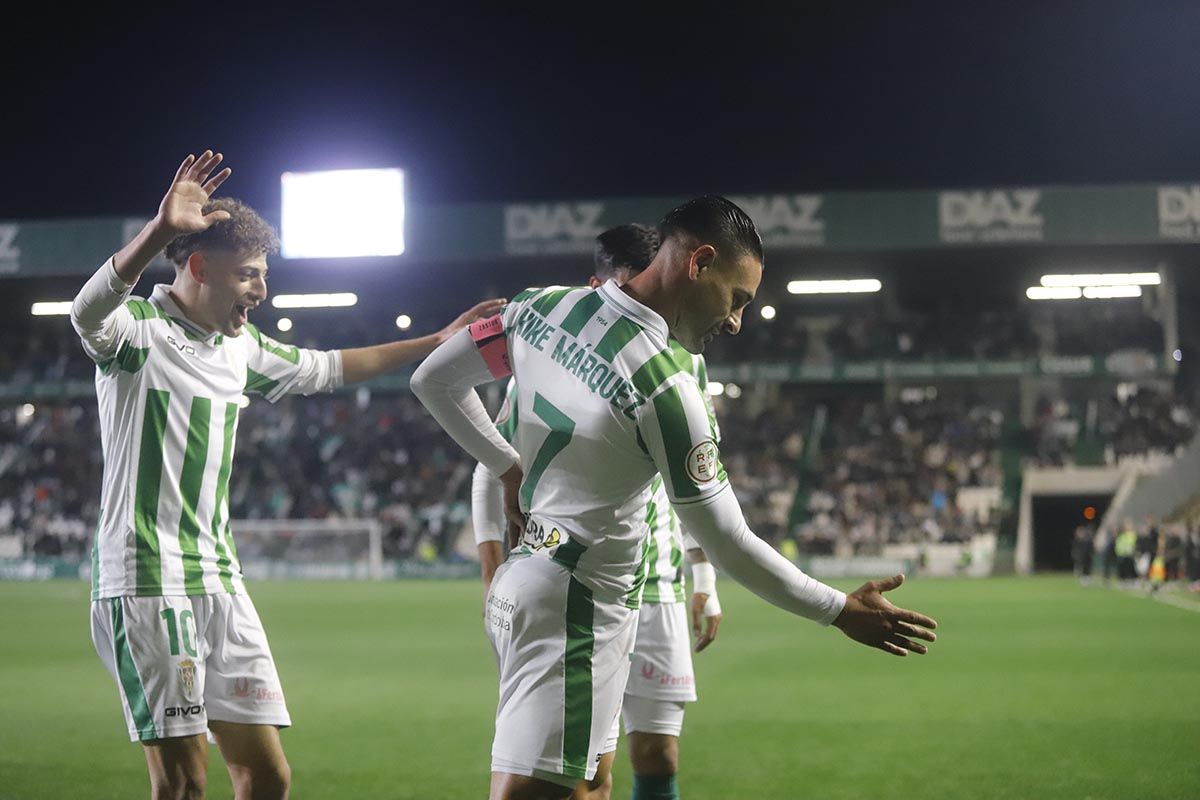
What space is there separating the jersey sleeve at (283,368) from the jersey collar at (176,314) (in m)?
0.27

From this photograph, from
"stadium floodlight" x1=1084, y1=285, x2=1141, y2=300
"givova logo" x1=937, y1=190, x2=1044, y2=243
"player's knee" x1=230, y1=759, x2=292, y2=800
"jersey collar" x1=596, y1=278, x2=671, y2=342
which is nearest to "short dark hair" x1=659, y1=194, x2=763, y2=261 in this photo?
"jersey collar" x1=596, y1=278, x2=671, y2=342

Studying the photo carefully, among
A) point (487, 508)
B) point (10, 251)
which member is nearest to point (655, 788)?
point (487, 508)

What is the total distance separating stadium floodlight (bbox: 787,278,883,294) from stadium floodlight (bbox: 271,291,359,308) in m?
12.7

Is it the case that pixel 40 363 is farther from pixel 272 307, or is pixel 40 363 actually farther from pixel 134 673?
pixel 134 673

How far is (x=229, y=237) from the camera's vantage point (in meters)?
4.12

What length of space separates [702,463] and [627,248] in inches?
72.8

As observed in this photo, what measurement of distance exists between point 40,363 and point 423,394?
3698 cm

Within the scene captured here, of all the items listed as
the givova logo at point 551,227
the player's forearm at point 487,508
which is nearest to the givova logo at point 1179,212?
the givova logo at point 551,227

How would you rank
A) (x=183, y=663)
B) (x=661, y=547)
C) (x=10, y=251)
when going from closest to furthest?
1. (x=183, y=663)
2. (x=661, y=547)
3. (x=10, y=251)

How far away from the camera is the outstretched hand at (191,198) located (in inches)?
141

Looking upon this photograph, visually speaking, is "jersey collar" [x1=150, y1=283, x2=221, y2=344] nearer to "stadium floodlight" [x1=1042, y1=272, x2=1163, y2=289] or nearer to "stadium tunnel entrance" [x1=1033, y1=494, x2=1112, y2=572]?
"stadium floodlight" [x1=1042, y1=272, x2=1163, y2=289]

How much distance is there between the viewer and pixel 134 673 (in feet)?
12.6

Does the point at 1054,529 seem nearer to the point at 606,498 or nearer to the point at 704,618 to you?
the point at 704,618

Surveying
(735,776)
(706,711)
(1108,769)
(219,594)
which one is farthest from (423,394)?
(706,711)
